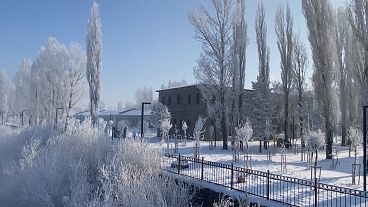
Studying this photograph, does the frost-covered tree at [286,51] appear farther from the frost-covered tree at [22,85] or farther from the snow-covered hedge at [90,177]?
the frost-covered tree at [22,85]

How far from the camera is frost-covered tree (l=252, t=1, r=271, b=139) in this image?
2926 centimetres

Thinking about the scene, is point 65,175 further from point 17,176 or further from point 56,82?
point 56,82

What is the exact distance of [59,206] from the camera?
13016 mm

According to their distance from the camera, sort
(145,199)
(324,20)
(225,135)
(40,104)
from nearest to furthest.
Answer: (145,199)
(324,20)
(225,135)
(40,104)

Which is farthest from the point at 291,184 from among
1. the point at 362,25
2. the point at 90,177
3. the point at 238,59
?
the point at 238,59

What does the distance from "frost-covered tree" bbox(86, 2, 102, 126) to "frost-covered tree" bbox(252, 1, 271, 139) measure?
1378 cm

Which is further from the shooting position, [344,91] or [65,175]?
[344,91]

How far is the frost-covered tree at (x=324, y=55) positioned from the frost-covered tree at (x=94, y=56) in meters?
17.9

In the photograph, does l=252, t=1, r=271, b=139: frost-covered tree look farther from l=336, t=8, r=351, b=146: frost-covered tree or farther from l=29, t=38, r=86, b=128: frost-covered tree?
l=29, t=38, r=86, b=128: frost-covered tree

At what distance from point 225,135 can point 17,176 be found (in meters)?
15.6

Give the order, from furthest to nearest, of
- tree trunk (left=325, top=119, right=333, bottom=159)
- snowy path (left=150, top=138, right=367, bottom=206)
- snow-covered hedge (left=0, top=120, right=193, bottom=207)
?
tree trunk (left=325, top=119, right=333, bottom=159), snow-covered hedge (left=0, top=120, right=193, bottom=207), snowy path (left=150, top=138, right=367, bottom=206)

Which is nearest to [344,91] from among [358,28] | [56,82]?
[358,28]

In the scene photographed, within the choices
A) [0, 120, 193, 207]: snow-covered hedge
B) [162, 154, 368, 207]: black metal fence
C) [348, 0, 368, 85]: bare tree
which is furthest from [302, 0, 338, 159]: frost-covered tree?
[0, 120, 193, 207]: snow-covered hedge

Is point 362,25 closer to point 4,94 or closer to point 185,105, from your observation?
point 185,105
